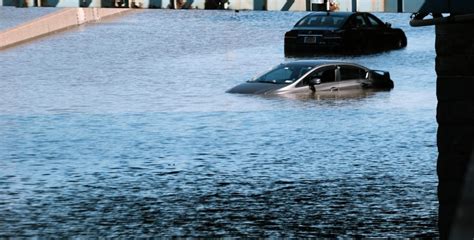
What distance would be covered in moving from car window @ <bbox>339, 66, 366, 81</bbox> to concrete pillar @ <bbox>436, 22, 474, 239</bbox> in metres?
25.8

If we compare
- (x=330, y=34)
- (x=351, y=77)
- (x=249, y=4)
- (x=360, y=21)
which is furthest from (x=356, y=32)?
(x=249, y=4)

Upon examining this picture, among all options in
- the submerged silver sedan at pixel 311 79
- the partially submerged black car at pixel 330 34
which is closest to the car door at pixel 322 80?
the submerged silver sedan at pixel 311 79

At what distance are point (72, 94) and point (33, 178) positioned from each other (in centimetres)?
1647

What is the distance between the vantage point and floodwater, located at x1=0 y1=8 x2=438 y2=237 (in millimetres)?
25641

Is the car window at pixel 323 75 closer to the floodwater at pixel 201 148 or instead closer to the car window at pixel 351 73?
the car window at pixel 351 73

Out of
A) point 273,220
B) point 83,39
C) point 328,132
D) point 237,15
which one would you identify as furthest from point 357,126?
point 237,15

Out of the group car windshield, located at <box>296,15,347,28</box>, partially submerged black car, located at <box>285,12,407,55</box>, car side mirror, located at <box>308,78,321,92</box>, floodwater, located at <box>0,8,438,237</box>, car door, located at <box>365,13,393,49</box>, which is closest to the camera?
floodwater, located at <box>0,8,438,237</box>

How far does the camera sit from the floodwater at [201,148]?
25641 mm

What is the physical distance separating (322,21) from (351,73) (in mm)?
10507

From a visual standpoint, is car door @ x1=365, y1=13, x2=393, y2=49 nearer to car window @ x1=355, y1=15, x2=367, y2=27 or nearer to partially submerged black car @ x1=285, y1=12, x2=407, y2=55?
partially submerged black car @ x1=285, y1=12, x2=407, y2=55

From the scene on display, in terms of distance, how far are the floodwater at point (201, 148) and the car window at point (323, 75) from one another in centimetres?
48

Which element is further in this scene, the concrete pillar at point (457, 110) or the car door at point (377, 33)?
the car door at point (377, 33)

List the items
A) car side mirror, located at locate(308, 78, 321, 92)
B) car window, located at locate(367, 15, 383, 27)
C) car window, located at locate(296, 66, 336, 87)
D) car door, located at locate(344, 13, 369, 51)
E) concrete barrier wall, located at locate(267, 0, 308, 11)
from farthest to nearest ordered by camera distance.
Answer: car window, located at locate(367, 15, 383, 27) → car door, located at locate(344, 13, 369, 51) → car window, located at locate(296, 66, 336, 87) → car side mirror, located at locate(308, 78, 321, 92) → concrete barrier wall, located at locate(267, 0, 308, 11)

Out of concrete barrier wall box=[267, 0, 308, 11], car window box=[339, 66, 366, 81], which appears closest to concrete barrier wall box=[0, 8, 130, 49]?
car window box=[339, 66, 366, 81]
